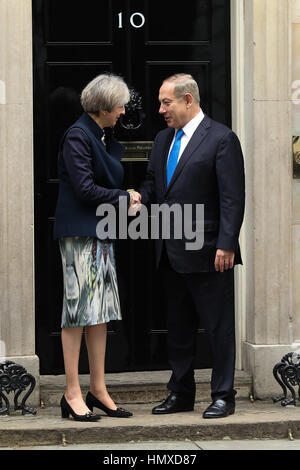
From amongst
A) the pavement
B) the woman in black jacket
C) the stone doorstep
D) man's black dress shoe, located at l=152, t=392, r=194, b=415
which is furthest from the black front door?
the woman in black jacket

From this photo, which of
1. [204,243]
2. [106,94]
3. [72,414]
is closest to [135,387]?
[72,414]

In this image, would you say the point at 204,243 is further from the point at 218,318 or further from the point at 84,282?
the point at 84,282

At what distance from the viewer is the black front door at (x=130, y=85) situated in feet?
26.2

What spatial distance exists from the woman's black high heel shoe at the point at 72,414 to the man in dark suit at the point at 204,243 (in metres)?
0.47

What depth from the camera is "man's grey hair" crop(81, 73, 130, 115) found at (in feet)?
22.6

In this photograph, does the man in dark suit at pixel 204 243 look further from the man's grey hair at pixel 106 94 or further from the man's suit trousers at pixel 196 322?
the man's grey hair at pixel 106 94

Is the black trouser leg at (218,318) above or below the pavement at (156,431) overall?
above

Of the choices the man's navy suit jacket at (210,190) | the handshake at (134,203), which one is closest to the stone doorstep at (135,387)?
the man's navy suit jacket at (210,190)

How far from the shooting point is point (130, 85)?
809 centimetres

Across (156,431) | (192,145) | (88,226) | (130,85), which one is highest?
(130,85)

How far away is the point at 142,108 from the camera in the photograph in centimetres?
810

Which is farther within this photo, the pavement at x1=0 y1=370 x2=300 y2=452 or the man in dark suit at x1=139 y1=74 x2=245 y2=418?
the man in dark suit at x1=139 y1=74 x2=245 y2=418

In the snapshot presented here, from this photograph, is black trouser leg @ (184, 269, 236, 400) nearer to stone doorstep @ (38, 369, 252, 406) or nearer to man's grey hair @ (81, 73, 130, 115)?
stone doorstep @ (38, 369, 252, 406)

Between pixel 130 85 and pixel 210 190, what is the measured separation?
1413 mm
